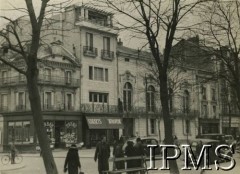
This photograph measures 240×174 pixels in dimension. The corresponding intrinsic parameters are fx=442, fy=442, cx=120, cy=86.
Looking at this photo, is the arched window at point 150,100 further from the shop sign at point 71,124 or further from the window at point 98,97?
the shop sign at point 71,124

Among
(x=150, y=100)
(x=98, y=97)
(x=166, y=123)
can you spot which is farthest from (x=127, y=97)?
(x=166, y=123)

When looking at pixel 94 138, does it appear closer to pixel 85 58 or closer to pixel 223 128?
pixel 85 58

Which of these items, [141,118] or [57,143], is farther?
[141,118]

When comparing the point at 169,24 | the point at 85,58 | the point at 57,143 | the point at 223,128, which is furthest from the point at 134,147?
the point at 223,128

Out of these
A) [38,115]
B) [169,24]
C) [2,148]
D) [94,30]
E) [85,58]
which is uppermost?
[94,30]

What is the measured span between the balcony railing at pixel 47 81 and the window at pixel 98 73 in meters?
2.31

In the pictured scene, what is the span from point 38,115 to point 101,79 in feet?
121

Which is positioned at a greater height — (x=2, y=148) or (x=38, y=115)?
(x=38, y=115)

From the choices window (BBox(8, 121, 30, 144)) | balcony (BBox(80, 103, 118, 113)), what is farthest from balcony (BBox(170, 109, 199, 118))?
window (BBox(8, 121, 30, 144))

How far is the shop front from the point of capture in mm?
46219

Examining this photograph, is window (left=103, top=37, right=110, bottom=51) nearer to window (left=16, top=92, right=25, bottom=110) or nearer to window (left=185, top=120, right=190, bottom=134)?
window (left=16, top=92, right=25, bottom=110)

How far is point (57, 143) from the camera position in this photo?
44.0 m

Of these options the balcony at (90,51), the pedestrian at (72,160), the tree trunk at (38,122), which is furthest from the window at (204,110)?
the tree trunk at (38,122)

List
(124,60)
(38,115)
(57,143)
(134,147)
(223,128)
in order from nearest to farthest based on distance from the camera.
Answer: (38,115) → (134,147) → (57,143) → (124,60) → (223,128)
